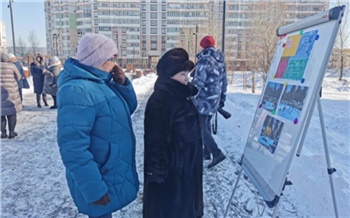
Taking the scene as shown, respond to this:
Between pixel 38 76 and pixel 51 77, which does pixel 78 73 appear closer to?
pixel 51 77

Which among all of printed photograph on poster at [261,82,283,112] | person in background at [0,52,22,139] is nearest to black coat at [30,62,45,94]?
person in background at [0,52,22,139]

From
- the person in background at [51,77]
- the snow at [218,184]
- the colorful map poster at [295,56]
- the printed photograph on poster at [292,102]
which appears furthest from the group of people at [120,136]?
the person in background at [51,77]

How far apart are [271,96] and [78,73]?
1.69 metres

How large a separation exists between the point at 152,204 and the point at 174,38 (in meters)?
80.2

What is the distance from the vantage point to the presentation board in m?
1.86

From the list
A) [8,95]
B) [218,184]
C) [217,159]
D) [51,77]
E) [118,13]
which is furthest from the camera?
[118,13]

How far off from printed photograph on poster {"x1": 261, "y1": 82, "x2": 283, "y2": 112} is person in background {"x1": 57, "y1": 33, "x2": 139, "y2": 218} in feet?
4.23

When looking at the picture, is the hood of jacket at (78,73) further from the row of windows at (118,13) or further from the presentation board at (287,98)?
the row of windows at (118,13)

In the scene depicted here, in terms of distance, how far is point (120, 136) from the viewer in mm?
1844

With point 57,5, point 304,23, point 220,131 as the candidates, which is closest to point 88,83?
point 304,23

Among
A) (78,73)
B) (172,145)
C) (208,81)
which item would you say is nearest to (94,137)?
(78,73)

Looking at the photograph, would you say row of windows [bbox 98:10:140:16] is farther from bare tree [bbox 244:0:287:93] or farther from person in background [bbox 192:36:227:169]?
person in background [bbox 192:36:227:169]

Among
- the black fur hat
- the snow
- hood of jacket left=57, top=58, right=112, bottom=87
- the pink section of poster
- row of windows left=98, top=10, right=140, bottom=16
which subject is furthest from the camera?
row of windows left=98, top=10, right=140, bottom=16

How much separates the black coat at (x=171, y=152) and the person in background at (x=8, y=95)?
15.6 ft
